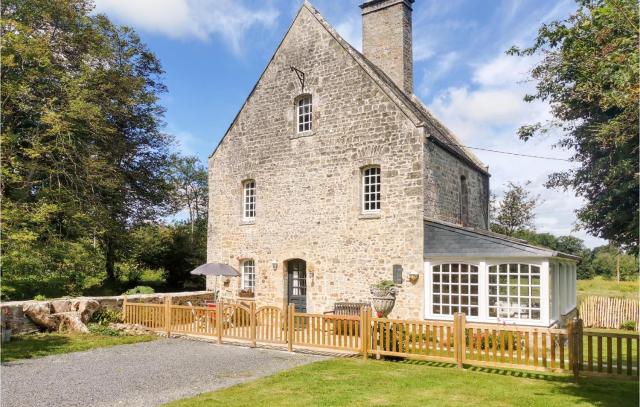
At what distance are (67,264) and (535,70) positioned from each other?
57.9 ft

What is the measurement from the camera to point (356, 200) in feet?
53.5

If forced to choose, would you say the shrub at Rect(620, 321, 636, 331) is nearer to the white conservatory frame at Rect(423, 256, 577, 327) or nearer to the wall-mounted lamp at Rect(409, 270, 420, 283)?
the white conservatory frame at Rect(423, 256, 577, 327)

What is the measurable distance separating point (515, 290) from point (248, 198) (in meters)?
10.7

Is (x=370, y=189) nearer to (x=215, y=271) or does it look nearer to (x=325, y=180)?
(x=325, y=180)

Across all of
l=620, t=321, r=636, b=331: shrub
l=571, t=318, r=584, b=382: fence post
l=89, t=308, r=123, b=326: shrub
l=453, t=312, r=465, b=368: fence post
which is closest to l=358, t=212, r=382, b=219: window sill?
l=453, t=312, r=465, b=368: fence post

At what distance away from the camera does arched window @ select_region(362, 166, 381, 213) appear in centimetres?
1619

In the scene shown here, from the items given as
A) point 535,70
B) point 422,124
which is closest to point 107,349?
point 422,124

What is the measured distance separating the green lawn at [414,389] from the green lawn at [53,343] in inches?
221

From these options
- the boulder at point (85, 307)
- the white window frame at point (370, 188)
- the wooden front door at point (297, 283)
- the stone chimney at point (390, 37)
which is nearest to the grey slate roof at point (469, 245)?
the white window frame at point (370, 188)

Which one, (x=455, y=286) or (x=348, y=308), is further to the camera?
(x=348, y=308)

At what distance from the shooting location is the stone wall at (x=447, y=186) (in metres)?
15.4

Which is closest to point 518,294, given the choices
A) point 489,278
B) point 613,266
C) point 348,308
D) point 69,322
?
point 489,278

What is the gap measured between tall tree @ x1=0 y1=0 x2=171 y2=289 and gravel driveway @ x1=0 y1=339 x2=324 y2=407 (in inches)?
248

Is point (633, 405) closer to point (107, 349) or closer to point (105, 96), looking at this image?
point (107, 349)
